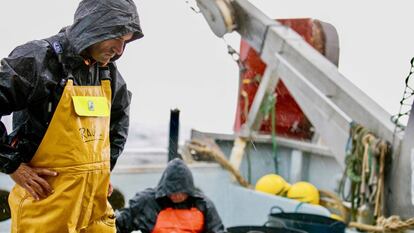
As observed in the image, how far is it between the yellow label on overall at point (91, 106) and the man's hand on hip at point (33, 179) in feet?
0.69

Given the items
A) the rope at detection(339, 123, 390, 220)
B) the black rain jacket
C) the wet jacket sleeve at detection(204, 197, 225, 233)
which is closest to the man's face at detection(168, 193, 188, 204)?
the wet jacket sleeve at detection(204, 197, 225, 233)

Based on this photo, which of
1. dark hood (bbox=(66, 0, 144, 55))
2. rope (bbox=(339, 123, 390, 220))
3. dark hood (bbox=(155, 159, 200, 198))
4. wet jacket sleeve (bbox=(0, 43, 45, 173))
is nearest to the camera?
wet jacket sleeve (bbox=(0, 43, 45, 173))

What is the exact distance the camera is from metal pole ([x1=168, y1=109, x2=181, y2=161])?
4469mm

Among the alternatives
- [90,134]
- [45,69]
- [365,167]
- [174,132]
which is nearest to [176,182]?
[365,167]

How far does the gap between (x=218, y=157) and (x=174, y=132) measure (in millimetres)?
825

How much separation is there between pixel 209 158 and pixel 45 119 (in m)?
3.85

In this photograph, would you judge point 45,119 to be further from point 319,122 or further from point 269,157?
point 269,157

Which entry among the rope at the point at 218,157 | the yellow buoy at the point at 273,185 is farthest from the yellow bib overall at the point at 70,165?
the rope at the point at 218,157

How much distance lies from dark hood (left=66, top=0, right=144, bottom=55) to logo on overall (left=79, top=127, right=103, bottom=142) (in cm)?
24

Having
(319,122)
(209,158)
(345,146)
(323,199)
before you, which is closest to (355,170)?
(345,146)

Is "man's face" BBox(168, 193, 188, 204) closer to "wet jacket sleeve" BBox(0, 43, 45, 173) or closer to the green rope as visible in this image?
"wet jacket sleeve" BBox(0, 43, 45, 173)

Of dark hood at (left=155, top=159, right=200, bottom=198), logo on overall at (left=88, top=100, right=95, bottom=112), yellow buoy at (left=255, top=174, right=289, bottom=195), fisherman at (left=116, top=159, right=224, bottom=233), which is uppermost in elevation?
logo on overall at (left=88, top=100, right=95, bottom=112)

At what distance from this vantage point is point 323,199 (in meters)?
4.83

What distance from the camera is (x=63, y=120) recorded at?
170cm
